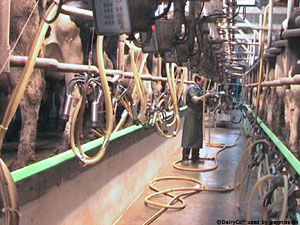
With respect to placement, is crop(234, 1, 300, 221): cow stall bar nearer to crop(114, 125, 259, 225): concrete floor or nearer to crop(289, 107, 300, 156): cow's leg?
crop(289, 107, 300, 156): cow's leg

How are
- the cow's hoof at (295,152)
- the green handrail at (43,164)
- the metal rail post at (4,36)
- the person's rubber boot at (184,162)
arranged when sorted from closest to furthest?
1. the metal rail post at (4,36)
2. the green handrail at (43,164)
3. the cow's hoof at (295,152)
4. the person's rubber boot at (184,162)

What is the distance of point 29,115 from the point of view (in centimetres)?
209

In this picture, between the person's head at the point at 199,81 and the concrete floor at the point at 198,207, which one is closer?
the concrete floor at the point at 198,207

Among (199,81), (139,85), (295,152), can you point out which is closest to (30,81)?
(139,85)

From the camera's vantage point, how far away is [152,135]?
15.8 feet

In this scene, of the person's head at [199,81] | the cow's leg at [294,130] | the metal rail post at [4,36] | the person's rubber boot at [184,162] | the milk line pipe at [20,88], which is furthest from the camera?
the person's head at [199,81]

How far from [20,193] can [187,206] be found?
7.65 ft

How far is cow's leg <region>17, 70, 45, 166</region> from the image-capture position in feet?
6.72

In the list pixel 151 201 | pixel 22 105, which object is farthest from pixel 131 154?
pixel 22 105

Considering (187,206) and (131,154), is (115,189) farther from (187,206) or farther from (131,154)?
(187,206)

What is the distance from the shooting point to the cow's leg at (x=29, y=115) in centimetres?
205

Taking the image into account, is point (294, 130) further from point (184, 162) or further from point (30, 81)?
point (184, 162)

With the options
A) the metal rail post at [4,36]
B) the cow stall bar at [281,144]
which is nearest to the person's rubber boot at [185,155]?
the cow stall bar at [281,144]

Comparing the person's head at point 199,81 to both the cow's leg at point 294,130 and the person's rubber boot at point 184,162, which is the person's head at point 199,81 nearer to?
the person's rubber boot at point 184,162
